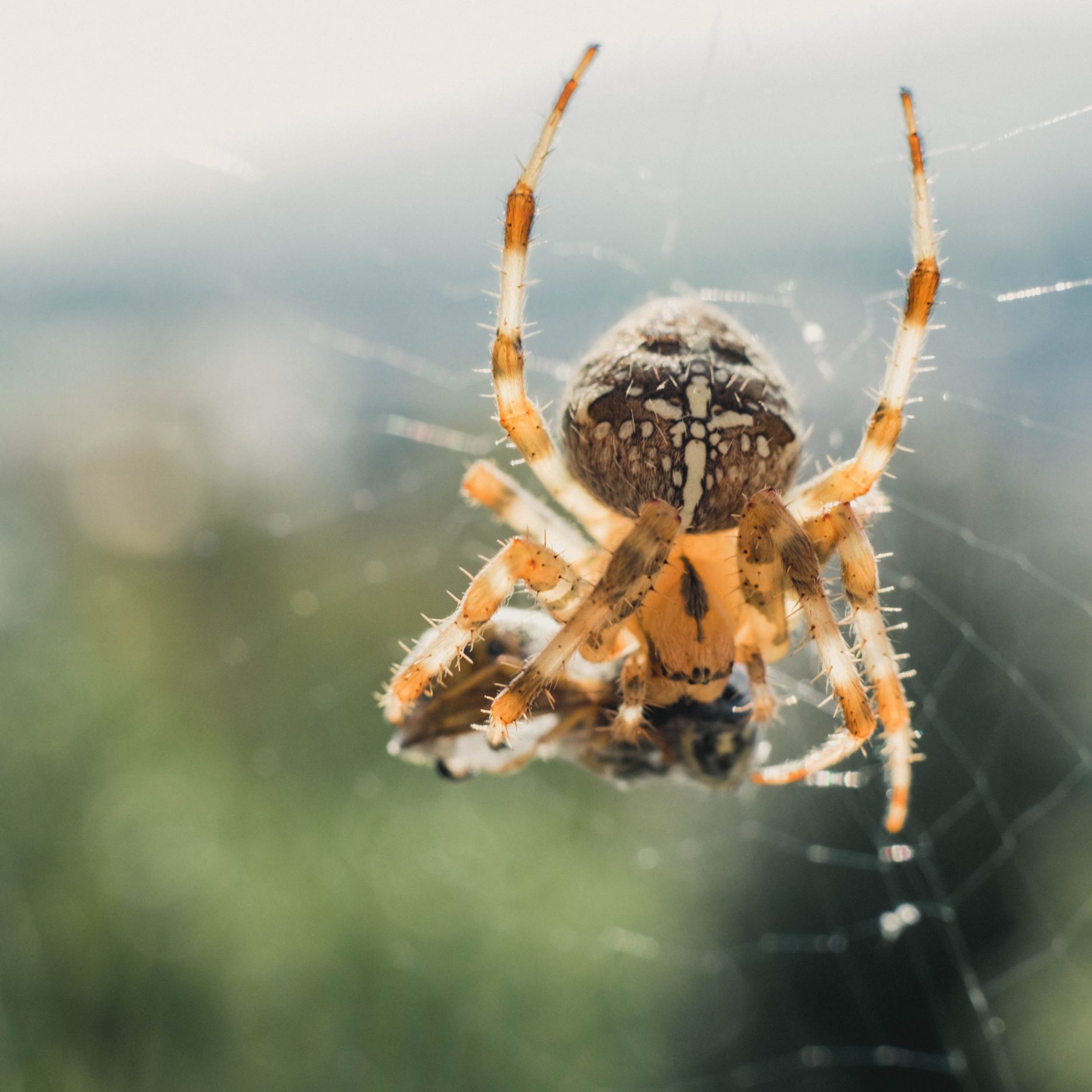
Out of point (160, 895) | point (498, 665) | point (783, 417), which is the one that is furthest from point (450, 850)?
point (783, 417)

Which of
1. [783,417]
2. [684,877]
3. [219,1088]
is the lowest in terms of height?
[219,1088]

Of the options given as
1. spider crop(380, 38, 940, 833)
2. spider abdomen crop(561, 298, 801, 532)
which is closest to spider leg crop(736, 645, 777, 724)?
spider crop(380, 38, 940, 833)

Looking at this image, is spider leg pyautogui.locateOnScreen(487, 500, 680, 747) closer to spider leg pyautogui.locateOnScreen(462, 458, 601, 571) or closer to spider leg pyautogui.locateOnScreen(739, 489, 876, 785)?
spider leg pyautogui.locateOnScreen(739, 489, 876, 785)

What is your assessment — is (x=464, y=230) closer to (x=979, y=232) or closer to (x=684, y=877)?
(x=979, y=232)

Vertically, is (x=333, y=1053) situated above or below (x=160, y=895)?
below

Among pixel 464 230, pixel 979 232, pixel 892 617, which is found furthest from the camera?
pixel 464 230

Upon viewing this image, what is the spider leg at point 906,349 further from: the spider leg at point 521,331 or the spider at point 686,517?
the spider leg at point 521,331

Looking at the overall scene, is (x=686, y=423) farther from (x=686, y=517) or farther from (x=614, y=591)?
(x=614, y=591)
